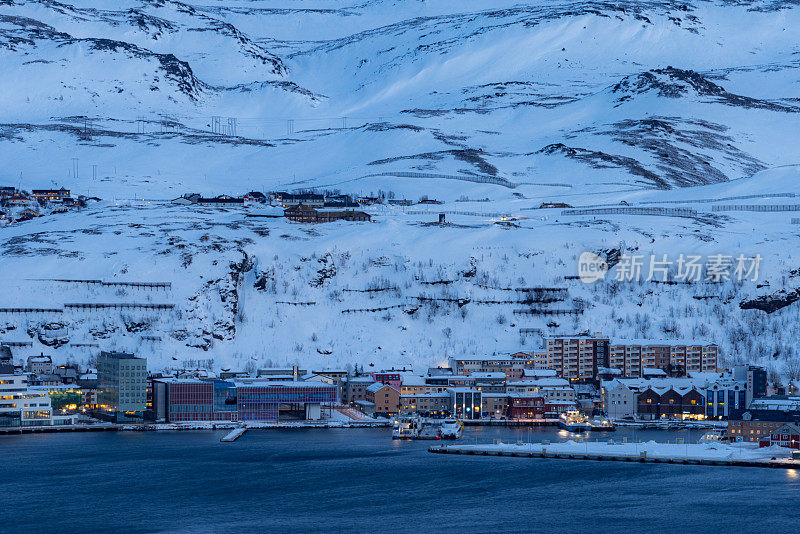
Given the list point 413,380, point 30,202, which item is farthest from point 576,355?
point 30,202

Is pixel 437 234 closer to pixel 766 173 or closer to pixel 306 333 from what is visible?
pixel 306 333

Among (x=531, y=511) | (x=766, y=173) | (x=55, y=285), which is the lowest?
(x=531, y=511)

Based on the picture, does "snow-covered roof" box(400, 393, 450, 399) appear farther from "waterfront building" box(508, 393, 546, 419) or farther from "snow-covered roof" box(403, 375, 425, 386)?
"waterfront building" box(508, 393, 546, 419)

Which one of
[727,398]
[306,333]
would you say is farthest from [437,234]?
[727,398]

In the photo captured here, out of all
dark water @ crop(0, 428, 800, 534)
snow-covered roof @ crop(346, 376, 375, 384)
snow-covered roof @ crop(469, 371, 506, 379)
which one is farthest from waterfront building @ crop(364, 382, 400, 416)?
dark water @ crop(0, 428, 800, 534)

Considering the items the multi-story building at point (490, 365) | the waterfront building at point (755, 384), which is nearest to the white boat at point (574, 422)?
the multi-story building at point (490, 365)

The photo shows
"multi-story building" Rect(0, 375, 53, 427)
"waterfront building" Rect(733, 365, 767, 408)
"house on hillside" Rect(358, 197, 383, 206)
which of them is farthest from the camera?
"house on hillside" Rect(358, 197, 383, 206)
